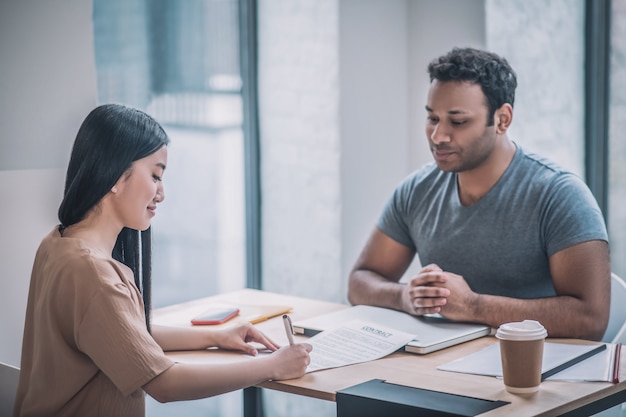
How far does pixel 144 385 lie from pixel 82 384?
0.12m

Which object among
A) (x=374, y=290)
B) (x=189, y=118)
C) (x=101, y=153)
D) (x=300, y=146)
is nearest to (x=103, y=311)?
(x=101, y=153)

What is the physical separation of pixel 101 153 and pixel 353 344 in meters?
0.69

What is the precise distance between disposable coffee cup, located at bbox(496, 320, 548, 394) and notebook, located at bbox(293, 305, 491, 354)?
0.95 feet

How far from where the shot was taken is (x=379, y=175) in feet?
10.7

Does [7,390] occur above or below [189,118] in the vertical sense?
below

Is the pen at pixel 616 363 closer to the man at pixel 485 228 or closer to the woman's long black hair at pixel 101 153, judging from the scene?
the man at pixel 485 228

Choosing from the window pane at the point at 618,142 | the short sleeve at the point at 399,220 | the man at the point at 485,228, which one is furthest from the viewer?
the window pane at the point at 618,142

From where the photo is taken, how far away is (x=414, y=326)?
6.54 ft

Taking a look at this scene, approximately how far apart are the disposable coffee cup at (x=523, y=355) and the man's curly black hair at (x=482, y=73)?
0.83m

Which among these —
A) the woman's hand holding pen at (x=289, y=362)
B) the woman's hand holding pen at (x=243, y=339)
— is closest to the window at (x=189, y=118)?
the woman's hand holding pen at (x=243, y=339)

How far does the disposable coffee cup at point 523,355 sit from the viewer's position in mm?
1546

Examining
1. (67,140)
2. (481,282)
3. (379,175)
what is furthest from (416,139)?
(67,140)

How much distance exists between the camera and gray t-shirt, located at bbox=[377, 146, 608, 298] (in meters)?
2.09

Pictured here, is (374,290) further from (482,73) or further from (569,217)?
(482,73)
